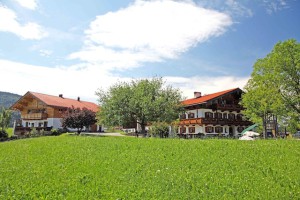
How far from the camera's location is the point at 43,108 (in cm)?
6906

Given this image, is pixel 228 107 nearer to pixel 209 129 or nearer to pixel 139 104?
pixel 209 129

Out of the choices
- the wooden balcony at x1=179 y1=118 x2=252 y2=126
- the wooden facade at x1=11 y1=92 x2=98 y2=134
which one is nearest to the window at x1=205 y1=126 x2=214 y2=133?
the wooden balcony at x1=179 y1=118 x2=252 y2=126

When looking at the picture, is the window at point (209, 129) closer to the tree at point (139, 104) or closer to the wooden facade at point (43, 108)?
the tree at point (139, 104)

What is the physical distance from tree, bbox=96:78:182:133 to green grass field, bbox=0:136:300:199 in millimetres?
23209

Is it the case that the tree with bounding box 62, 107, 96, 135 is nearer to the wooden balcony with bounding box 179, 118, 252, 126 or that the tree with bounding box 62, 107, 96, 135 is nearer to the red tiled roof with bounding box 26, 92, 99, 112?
the red tiled roof with bounding box 26, 92, 99, 112

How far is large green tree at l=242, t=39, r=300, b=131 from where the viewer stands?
35625 millimetres

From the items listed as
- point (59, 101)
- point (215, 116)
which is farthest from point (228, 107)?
point (59, 101)

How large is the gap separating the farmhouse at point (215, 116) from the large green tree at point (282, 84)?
48.2 feet

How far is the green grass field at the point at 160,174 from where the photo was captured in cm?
957

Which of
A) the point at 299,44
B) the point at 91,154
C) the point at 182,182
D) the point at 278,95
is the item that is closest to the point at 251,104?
the point at 278,95

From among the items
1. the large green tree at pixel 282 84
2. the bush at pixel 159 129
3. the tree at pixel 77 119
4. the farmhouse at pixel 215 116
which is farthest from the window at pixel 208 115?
the tree at pixel 77 119

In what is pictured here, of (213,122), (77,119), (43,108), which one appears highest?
(43,108)

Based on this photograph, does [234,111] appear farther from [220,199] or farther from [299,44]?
[220,199]

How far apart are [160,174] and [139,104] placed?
1126 inches
